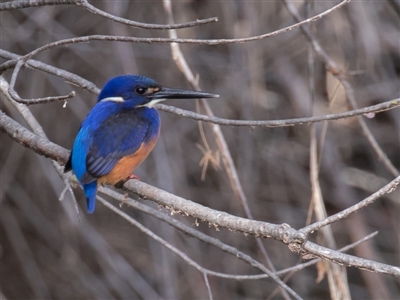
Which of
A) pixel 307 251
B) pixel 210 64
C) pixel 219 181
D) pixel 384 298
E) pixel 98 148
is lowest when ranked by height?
pixel 307 251

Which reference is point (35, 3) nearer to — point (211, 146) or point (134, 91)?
point (134, 91)

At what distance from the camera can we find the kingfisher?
6.82ft

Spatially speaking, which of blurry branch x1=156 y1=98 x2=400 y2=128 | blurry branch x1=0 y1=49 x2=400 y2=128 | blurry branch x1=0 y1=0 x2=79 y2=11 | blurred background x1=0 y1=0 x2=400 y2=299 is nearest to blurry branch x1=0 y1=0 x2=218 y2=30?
blurry branch x1=0 y1=0 x2=79 y2=11

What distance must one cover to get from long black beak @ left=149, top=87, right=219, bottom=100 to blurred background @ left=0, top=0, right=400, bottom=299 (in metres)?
1.02

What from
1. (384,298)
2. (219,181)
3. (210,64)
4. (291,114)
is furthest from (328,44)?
(384,298)

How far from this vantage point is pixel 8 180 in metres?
3.56

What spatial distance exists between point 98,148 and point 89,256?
2038 mm

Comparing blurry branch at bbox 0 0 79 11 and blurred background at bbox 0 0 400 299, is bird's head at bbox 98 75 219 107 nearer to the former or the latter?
blurry branch at bbox 0 0 79 11

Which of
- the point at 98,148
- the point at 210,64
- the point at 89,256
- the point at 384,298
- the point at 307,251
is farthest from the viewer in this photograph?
the point at 89,256

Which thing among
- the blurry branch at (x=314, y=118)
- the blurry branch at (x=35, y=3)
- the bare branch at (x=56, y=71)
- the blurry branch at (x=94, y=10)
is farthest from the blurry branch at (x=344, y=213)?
the bare branch at (x=56, y=71)

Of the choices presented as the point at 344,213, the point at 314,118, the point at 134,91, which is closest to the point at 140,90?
the point at 134,91

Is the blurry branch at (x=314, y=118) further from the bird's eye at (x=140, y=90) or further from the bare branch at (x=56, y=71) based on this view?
the bird's eye at (x=140, y=90)

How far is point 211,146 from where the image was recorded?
365 centimetres

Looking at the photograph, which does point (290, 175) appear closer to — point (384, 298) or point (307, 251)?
point (384, 298)
